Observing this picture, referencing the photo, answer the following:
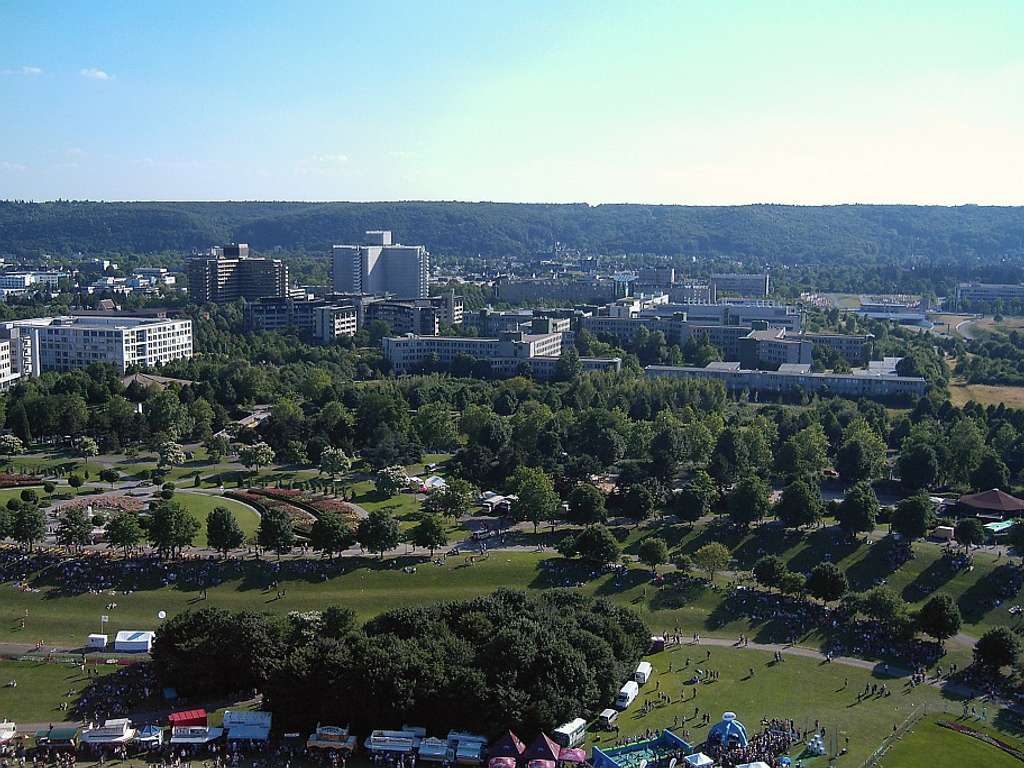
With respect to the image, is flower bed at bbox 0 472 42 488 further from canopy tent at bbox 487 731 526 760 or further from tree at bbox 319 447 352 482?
canopy tent at bbox 487 731 526 760

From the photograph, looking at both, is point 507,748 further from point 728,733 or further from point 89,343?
point 89,343

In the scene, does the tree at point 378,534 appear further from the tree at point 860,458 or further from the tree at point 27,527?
the tree at point 860,458

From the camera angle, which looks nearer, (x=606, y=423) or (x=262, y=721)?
(x=262, y=721)

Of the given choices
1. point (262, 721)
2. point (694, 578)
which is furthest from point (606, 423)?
point (262, 721)

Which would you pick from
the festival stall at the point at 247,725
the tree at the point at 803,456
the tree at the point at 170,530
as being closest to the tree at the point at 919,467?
the tree at the point at 803,456

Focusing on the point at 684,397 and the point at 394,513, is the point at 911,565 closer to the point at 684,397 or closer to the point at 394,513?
the point at 394,513
